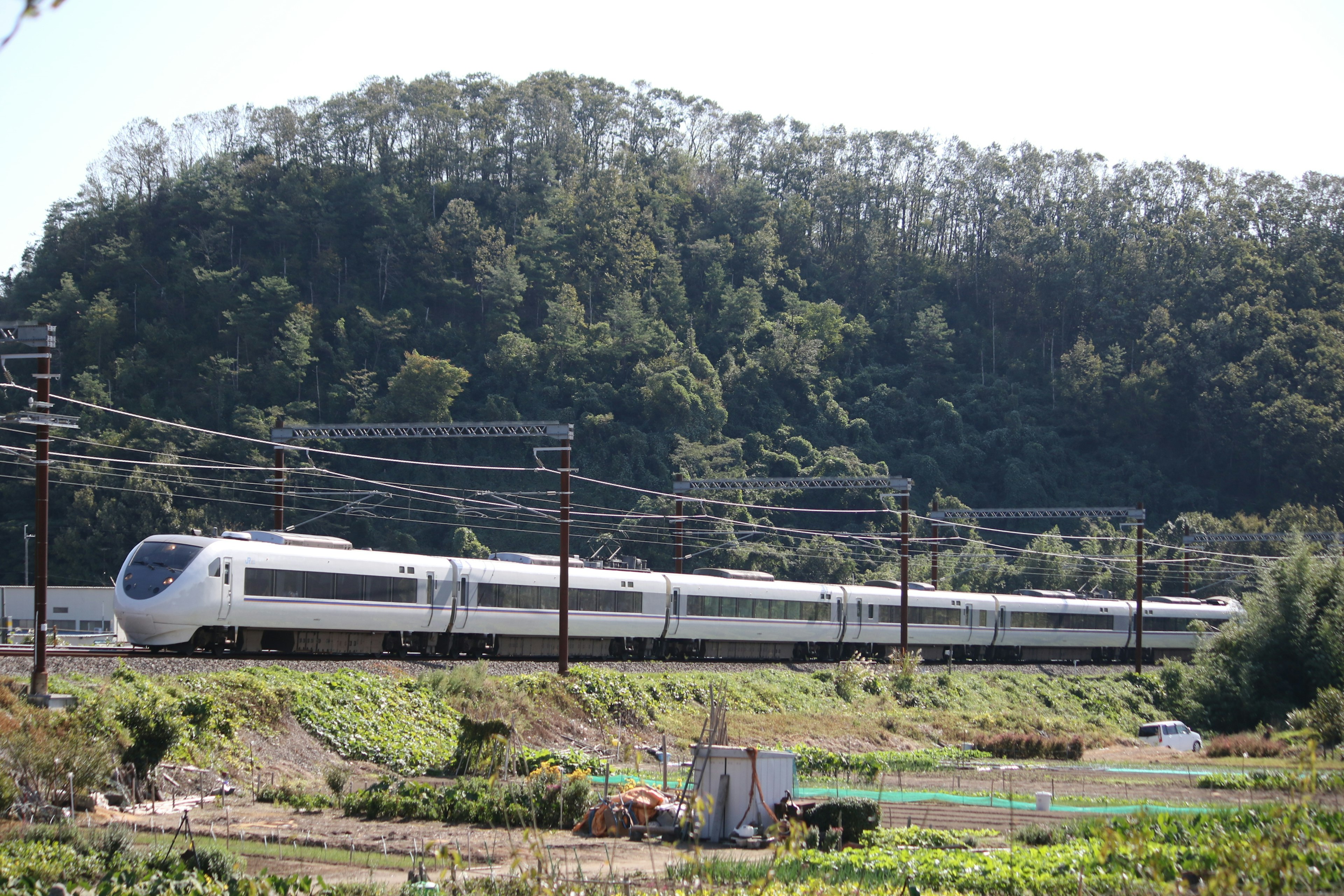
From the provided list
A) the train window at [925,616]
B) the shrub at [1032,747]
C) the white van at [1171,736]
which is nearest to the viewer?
the shrub at [1032,747]

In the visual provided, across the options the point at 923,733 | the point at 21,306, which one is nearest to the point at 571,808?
the point at 923,733

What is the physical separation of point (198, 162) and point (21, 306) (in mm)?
18386

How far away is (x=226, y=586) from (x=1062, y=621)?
37736 mm

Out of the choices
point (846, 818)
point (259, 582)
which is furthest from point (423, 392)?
point (846, 818)

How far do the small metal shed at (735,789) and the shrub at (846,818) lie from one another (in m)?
0.75

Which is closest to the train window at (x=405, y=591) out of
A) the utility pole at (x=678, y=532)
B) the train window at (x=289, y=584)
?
the train window at (x=289, y=584)

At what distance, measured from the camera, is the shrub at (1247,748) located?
96.0 ft

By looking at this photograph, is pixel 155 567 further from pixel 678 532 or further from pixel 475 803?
pixel 678 532

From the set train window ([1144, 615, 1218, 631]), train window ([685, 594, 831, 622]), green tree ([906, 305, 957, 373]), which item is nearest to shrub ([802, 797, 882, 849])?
train window ([685, 594, 831, 622])

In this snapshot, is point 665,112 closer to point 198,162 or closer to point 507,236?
point 507,236

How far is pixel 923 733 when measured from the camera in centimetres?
3500

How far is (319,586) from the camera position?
28.2m

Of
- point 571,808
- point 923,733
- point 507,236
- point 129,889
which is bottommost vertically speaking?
point 923,733

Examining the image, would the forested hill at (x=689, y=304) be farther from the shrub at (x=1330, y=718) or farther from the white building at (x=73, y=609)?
the shrub at (x=1330, y=718)
